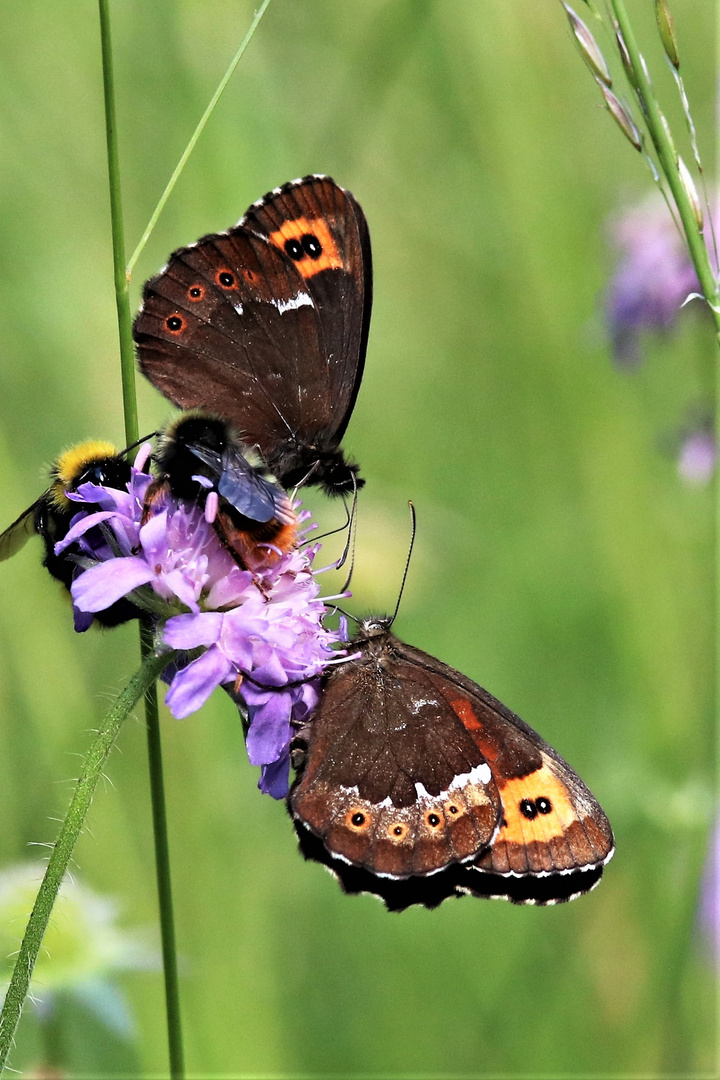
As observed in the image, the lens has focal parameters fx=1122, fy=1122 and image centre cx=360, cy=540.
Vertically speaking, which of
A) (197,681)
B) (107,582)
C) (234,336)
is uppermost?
(234,336)

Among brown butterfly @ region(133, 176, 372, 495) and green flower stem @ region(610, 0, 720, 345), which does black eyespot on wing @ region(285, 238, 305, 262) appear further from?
green flower stem @ region(610, 0, 720, 345)

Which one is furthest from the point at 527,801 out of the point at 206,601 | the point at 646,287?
the point at 646,287

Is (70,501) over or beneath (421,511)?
beneath

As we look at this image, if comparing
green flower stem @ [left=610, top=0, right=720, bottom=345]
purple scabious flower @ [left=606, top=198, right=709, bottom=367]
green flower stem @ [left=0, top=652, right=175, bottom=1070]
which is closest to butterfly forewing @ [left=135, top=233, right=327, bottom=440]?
green flower stem @ [left=610, top=0, right=720, bottom=345]

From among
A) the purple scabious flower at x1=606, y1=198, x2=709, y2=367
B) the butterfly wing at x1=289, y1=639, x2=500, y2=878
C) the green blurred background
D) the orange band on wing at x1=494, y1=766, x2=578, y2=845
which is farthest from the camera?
the purple scabious flower at x1=606, y1=198, x2=709, y2=367

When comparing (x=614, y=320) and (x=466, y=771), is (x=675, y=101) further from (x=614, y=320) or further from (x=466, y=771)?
(x=466, y=771)

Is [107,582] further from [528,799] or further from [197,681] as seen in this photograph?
[528,799]

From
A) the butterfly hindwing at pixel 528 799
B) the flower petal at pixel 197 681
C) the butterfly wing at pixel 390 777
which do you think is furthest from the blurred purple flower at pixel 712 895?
the flower petal at pixel 197 681
